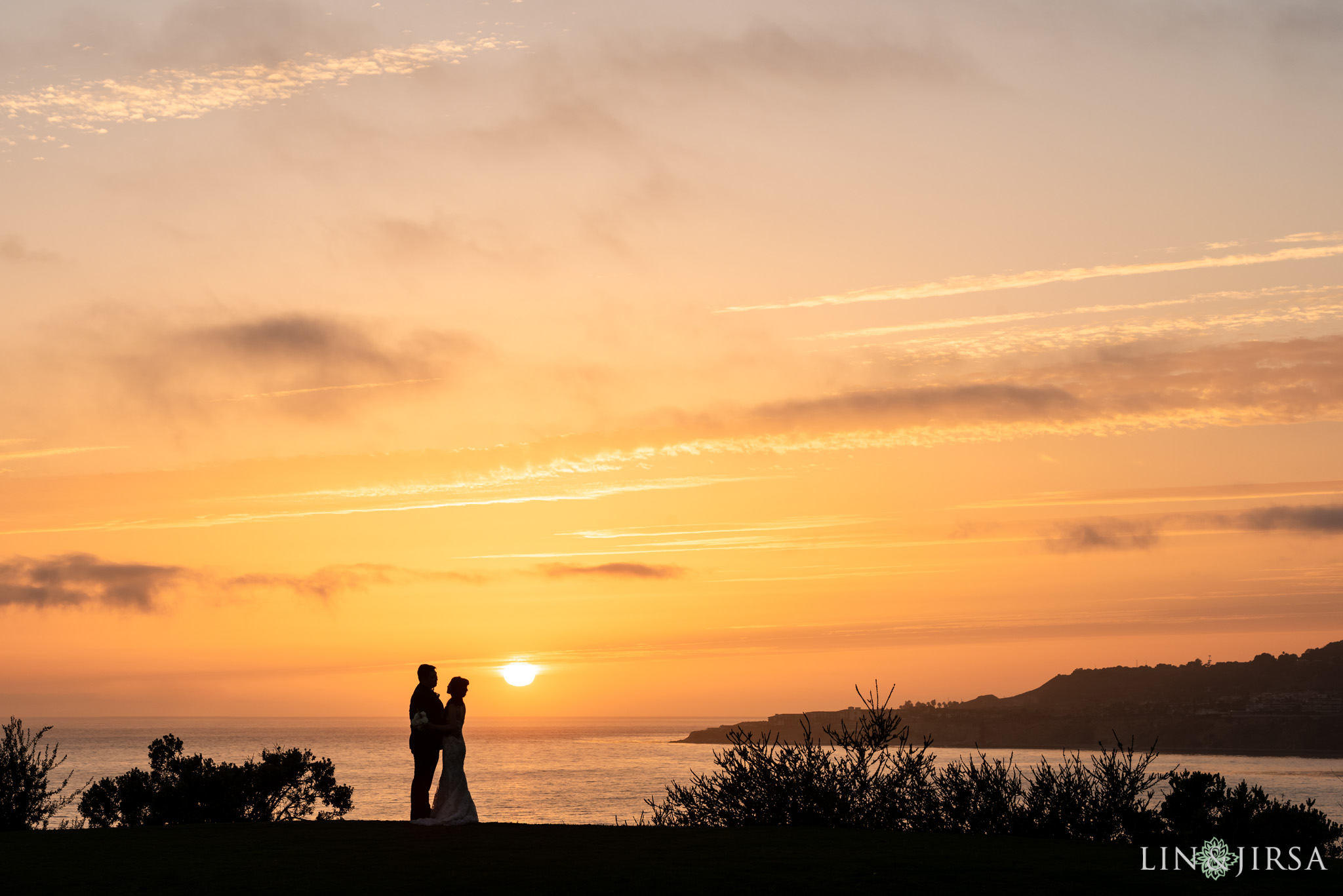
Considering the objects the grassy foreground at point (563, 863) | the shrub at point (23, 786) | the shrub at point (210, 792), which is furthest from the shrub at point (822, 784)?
the shrub at point (23, 786)

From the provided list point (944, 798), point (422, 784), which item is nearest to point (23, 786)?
point (422, 784)

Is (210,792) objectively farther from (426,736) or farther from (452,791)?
(452,791)

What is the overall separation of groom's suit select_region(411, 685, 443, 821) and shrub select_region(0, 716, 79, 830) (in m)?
13.9

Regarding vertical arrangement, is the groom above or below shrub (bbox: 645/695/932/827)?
above

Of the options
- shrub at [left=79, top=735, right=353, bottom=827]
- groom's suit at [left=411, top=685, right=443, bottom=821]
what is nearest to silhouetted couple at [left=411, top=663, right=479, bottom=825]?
groom's suit at [left=411, top=685, right=443, bottom=821]

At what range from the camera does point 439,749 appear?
19.4 meters

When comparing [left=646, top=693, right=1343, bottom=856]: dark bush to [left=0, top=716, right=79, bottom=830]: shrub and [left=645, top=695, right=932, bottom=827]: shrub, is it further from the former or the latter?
[left=0, top=716, right=79, bottom=830]: shrub

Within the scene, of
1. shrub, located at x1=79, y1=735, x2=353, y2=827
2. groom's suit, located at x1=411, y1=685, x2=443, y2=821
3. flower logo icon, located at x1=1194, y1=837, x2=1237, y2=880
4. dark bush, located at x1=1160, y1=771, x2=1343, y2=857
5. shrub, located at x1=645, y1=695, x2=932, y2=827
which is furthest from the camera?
shrub, located at x1=79, y1=735, x2=353, y2=827

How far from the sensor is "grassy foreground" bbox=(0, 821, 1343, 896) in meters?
13.7

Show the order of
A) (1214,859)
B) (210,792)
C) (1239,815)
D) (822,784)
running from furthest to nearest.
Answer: (210,792), (1239,815), (822,784), (1214,859)

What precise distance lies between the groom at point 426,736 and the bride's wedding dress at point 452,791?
160 millimetres

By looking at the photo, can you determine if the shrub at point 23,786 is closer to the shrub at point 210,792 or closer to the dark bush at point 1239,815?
the shrub at point 210,792

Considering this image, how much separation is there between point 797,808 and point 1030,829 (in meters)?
5.06

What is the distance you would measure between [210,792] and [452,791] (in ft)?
52.4
